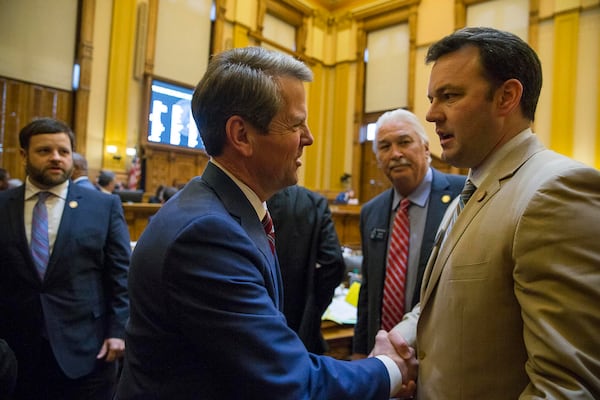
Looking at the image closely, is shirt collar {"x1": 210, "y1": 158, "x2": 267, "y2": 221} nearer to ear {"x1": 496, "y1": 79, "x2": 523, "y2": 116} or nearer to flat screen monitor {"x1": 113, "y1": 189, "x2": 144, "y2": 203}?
ear {"x1": 496, "y1": 79, "x2": 523, "y2": 116}

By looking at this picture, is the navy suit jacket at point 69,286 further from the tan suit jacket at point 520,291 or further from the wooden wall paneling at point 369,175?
the wooden wall paneling at point 369,175

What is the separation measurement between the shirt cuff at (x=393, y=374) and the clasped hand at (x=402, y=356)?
0.6 inches

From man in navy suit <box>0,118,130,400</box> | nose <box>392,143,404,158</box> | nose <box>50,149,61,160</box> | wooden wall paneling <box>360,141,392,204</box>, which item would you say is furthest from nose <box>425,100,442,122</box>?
wooden wall paneling <box>360,141,392,204</box>

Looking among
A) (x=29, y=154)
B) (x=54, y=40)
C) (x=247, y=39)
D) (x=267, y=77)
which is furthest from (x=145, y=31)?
(x=267, y=77)

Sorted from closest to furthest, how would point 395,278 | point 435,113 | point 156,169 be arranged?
point 435,113 → point 395,278 → point 156,169

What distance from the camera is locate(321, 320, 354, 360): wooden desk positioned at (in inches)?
93.3

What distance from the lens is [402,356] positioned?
1.20 m

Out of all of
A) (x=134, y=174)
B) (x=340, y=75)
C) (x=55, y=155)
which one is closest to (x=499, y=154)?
(x=55, y=155)

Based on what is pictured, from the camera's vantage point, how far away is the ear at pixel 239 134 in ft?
3.62

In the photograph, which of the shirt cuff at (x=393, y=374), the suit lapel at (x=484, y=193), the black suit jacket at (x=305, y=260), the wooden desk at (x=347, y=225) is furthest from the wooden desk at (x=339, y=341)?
the wooden desk at (x=347, y=225)

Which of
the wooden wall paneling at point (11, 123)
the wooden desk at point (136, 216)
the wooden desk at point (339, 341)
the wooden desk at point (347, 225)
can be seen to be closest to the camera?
the wooden desk at point (339, 341)

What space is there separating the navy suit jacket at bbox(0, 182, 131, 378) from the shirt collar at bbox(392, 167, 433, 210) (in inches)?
56.2

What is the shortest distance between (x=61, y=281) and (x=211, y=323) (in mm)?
1474

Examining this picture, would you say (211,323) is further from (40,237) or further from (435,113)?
(40,237)
